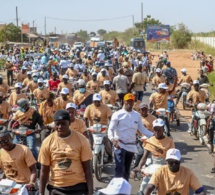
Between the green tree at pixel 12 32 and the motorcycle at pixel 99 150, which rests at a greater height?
the green tree at pixel 12 32

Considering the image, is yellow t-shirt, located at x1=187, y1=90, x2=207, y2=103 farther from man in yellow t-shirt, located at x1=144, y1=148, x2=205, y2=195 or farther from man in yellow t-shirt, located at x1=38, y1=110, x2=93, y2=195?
man in yellow t-shirt, located at x1=38, y1=110, x2=93, y2=195

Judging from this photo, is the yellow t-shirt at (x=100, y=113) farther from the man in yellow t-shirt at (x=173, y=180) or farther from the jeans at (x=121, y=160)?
the man in yellow t-shirt at (x=173, y=180)

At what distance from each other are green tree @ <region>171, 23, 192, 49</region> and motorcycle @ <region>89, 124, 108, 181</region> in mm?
63596

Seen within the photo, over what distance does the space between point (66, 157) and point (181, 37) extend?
68828 mm

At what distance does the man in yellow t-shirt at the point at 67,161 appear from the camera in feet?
17.9

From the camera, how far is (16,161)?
6445 millimetres

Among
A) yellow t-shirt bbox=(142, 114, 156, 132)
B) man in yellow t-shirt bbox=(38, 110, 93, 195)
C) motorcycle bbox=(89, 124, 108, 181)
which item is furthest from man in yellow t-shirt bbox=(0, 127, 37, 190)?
yellow t-shirt bbox=(142, 114, 156, 132)

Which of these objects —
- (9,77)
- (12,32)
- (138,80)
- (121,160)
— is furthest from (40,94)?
(12,32)

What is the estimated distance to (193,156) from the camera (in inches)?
468

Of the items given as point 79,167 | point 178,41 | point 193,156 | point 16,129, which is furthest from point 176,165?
point 178,41

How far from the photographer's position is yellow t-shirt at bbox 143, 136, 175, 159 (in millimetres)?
7953

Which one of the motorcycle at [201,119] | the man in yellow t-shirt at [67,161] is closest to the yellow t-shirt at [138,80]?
the motorcycle at [201,119]

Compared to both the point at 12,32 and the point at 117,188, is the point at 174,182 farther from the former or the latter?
the point at 12,32

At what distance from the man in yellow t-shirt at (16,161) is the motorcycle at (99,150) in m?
3.03
